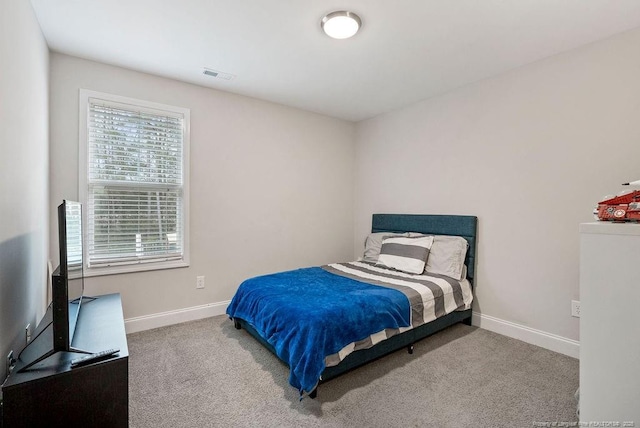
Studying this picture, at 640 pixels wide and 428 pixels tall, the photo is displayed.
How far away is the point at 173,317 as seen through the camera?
3.08m

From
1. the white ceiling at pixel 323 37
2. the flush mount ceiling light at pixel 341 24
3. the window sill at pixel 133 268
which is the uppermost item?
the white ceiling at pixel 323 37

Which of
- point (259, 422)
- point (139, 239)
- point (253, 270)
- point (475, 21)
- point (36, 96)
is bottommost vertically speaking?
point (259, 422)

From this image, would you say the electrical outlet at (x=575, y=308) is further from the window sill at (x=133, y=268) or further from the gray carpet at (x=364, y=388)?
the window sill at (x=133, y=268)

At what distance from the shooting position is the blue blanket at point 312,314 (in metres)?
1.87

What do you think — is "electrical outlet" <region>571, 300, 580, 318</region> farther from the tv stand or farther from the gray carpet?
the tv stand

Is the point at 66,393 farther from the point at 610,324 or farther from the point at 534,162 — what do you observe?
the point at 534,162

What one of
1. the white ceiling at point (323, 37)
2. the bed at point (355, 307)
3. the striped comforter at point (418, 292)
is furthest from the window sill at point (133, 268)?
the white ceiling at point (323, 37)

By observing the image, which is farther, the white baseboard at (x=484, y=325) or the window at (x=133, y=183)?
the window at (x=133, y=183)

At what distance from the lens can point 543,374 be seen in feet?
7.13

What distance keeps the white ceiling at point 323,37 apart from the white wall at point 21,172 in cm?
44

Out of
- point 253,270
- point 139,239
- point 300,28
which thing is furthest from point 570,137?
point 139,239

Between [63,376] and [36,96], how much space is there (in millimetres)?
1885

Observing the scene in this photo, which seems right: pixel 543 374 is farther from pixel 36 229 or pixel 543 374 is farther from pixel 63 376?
pixel 36 229

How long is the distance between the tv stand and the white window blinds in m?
1.48
